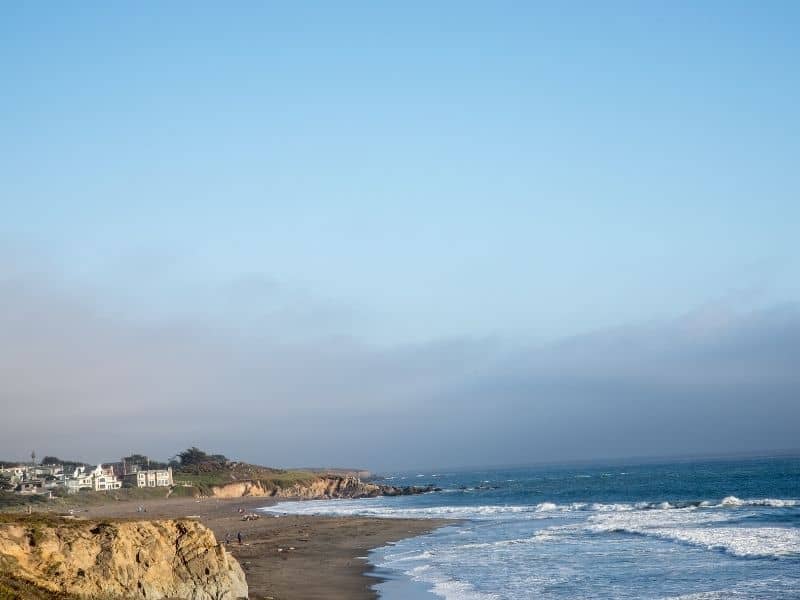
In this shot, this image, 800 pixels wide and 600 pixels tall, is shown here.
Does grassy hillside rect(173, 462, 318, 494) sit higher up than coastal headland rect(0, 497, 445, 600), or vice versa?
grassy hillside rect(173, 462, 318, 494)

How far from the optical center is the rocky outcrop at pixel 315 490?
423ft

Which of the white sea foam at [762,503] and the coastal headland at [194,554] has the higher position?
the coastal headland at [194,554]

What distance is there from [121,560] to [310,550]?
76.9ft

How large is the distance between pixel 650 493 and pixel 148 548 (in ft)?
257

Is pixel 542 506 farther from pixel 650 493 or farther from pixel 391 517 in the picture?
pixel 650 493

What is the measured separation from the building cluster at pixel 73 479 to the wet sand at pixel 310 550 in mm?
46865

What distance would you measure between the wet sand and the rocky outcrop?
181ft

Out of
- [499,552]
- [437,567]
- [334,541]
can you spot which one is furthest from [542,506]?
[437,567]

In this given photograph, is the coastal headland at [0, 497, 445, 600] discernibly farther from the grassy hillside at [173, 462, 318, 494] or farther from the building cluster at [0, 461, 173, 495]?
the grassy hillside at [173, 462, 318, 494]

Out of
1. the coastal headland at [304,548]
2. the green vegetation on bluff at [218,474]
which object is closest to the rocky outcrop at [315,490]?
the green vegetation on bluff at [218,474]

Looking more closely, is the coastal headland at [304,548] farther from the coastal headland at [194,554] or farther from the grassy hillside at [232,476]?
the grassy hillside at [232,476]

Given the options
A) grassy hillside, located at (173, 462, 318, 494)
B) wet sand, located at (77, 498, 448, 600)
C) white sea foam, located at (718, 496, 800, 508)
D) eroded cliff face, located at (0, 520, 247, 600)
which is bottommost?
white sea foam, located at (718, 496, 800, 508)

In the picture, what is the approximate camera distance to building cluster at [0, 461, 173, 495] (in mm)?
112438

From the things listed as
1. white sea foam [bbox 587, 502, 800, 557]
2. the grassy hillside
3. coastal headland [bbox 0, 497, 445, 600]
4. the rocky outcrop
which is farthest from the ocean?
the grassy hillside
